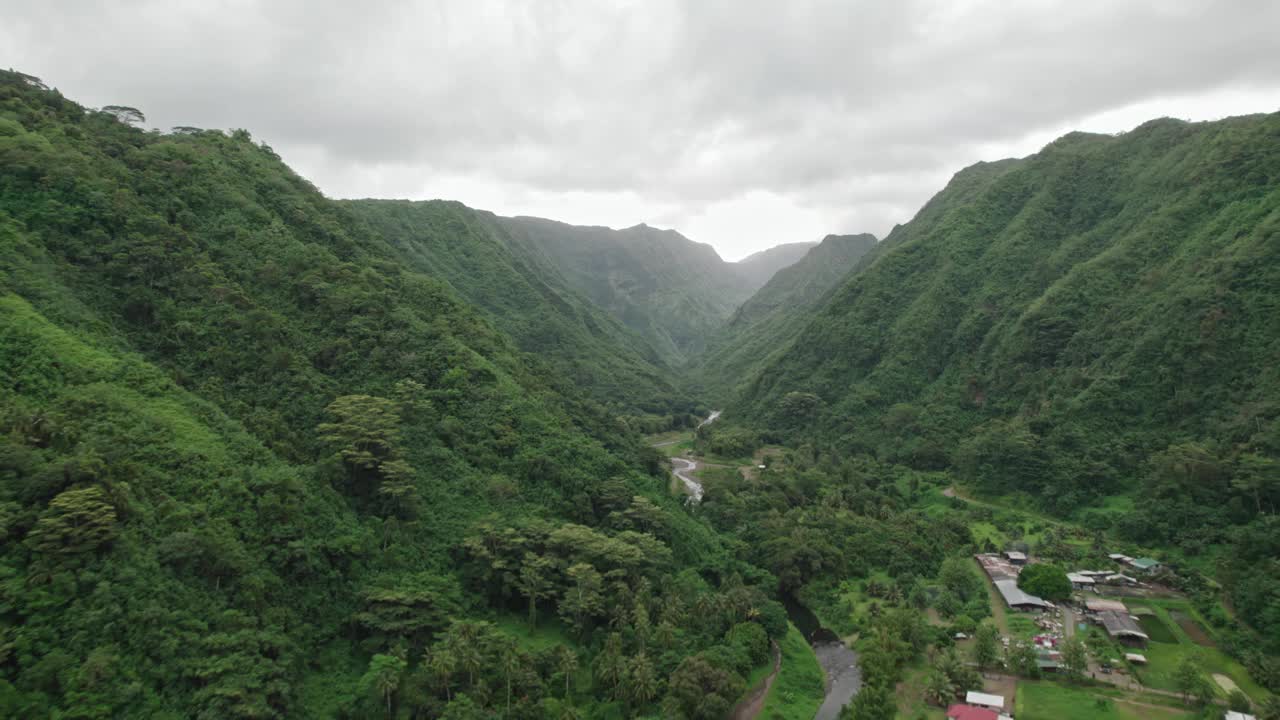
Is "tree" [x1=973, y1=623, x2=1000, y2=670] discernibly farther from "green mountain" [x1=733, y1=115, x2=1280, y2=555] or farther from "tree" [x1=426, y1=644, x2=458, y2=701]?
"tree" [x1=426, y1=644, x2=458, y2=701]

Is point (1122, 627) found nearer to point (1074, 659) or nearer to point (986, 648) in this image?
point (1074, 659)

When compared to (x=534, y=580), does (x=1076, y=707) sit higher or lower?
lower

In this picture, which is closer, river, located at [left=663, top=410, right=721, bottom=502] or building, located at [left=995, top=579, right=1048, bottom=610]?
building, located at [left=995, top=579, right=1048, bottom=610]

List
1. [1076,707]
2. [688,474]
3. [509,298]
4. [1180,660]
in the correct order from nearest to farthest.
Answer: [1076,707] → [1180,660] → [688,474] → [509,298]

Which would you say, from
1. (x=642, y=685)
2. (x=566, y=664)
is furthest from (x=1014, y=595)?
(x=566, y=664)

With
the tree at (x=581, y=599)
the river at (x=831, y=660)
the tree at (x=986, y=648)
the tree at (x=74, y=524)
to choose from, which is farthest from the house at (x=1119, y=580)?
the tree at (x=74, y=524)

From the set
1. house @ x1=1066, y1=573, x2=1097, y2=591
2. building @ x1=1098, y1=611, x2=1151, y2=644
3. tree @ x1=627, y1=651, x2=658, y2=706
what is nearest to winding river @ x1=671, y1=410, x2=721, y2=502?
house @ x1=1066, y1=573, x2=1097, y2=591

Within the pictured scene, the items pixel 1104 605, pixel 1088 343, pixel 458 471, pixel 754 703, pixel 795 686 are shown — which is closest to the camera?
pixel 754 703
